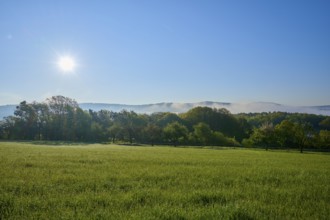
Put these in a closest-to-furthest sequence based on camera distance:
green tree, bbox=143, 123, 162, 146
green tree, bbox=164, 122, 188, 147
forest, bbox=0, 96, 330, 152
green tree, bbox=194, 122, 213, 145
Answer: green tree, bbox=164, 122, 188, 147, forest, bbox=0, 96, 330, 152, green tree, bbox=143, 123, 162, 146, green tree, bbox=194, 122, 213, 145

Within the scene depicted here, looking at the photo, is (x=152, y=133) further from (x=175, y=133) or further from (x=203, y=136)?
(x=203, y=136)

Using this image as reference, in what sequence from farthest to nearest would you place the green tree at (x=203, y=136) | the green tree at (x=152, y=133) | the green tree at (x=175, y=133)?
the green tree at (x=203, y=136) → the green tree at (x=152, y=133) → the green tree at (x=175, y=133)

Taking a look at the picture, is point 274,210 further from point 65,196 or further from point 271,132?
point 271,132

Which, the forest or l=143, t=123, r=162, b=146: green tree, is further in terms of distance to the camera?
l=143, t=123, r=162, b=146: green tree

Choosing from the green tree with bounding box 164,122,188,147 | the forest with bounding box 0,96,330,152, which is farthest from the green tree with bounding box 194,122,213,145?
the green tree with bounding box 164,122,188,147

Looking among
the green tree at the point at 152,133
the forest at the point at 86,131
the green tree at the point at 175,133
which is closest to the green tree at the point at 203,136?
the forest at the point at 86,131

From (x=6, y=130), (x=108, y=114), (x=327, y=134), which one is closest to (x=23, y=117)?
(x=6, y=130)

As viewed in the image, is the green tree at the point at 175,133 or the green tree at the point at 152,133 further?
the green tree at the point at 152,133

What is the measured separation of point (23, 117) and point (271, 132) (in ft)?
348

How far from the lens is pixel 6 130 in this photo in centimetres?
12662

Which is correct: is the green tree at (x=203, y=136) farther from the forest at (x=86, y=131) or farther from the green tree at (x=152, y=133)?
the green tree at (x=152, y=133)

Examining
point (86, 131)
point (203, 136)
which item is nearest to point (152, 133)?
point (203, 136)

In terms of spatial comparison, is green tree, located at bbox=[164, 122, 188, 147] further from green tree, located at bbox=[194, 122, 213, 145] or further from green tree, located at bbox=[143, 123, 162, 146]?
green tree, located at bbox=[194, 122, 213, 145]

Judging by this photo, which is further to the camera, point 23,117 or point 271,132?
point 23,117
